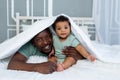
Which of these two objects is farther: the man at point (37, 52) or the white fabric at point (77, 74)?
the man at point (37, 52)

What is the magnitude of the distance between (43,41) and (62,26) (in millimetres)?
161

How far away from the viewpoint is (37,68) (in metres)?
1.26

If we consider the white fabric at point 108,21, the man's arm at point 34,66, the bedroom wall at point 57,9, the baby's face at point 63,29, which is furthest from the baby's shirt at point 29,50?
the bedroom wall at point 57,9

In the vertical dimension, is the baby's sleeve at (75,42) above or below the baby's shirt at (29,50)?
above

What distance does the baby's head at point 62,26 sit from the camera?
1.51m

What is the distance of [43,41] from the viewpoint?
150 centimetres

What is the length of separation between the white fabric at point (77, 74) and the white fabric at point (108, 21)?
0.83 m

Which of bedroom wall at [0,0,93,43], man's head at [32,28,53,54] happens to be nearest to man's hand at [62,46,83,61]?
man's head at [32,28,53,54]

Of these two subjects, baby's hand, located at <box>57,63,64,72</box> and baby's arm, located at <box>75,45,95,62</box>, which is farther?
baby's arm, located at <box>75,45,95,62</box>

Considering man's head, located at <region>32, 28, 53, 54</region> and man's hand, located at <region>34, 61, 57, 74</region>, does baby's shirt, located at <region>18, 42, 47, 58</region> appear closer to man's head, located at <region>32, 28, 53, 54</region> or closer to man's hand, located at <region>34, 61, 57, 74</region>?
man's head, located at <region>32, 28, 53, 54</region>

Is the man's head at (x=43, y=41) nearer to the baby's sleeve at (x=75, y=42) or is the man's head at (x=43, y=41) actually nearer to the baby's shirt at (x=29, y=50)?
the baby's shirt at (x=29, y=50)

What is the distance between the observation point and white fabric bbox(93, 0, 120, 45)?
86.0 inches

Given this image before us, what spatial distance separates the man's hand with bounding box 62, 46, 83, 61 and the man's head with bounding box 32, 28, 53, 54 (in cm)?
11

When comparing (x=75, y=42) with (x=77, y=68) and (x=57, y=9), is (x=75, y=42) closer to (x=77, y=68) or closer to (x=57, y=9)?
(x=77, y=68)
